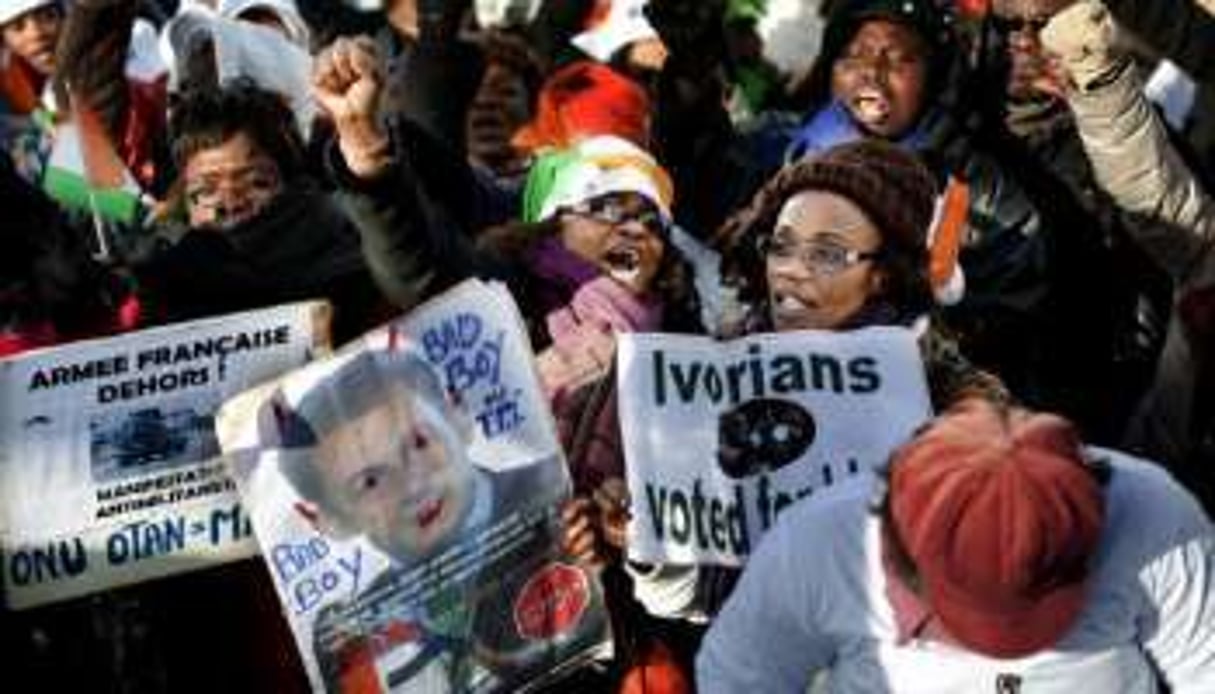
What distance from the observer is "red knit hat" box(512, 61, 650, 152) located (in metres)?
4.78

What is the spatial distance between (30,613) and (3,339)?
1.74 ft

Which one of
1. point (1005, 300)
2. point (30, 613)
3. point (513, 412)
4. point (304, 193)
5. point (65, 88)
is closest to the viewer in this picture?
point (513, 412)

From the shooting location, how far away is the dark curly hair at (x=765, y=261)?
3438 mm

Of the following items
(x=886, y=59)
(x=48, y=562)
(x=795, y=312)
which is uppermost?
(x=886, y=59)

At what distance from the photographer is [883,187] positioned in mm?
3439

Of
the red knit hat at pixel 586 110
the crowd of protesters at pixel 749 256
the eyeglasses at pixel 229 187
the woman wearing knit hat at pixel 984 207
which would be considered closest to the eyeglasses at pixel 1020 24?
the crowd of protesters at pixel 749 256

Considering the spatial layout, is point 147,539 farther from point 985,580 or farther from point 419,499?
Answer: point 985,580

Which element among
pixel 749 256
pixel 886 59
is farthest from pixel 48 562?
Answer: pixel 886 59

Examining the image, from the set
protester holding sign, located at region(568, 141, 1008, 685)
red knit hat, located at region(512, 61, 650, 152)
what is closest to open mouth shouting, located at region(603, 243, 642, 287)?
protester holding sign, located at region(568, 141, 1008, 685)

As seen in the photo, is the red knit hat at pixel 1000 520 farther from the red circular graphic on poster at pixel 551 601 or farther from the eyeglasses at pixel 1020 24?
the eyeglasses at pixel 1020 24

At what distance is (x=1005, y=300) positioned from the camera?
4.42 m

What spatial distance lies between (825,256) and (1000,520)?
126 cm

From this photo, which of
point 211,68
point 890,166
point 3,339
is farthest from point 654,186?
point 211,68

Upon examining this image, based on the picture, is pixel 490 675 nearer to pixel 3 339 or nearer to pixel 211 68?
pixel 3 339
